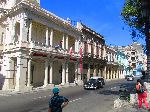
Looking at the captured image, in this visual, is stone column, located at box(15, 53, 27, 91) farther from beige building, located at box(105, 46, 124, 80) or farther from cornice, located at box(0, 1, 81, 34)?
beige building, located at box(105, 46, 124, 80)

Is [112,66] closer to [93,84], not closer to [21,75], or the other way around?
[93,84]

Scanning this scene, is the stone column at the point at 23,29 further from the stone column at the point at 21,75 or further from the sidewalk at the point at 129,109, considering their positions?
the sidewalk at the point at 129,109

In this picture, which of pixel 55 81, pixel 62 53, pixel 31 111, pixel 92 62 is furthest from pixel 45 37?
pixel 31 111

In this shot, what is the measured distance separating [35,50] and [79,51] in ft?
56.3

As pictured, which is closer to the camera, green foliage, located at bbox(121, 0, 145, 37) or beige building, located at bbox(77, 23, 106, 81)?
green foliage, located at bbox(121, 0, 145, 37)

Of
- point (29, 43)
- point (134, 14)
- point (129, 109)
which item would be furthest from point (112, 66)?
point (129, 109)

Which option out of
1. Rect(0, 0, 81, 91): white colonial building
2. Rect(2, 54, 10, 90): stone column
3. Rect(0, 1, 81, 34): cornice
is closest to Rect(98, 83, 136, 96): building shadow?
Rect(0, 0, 81, 91): white colonial building

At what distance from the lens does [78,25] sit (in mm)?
54188

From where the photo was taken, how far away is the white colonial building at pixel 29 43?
34750 mm

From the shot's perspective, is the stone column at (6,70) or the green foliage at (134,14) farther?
the stone column at (6,70)

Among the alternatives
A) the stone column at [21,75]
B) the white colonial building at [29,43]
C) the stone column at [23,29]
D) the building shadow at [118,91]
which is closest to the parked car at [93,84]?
the building shadow at [118,91]

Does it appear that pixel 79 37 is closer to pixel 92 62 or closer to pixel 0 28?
pixel 92 62

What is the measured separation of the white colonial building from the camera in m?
34.8

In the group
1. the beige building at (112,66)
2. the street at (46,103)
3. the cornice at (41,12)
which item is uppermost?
the cornice at (41,12)
